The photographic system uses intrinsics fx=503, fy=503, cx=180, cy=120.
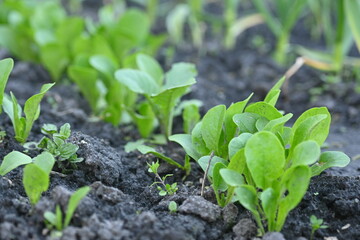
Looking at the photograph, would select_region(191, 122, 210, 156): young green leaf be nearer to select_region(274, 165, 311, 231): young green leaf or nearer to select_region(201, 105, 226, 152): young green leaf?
select_region(201, 105, 226, 152): young green leaf

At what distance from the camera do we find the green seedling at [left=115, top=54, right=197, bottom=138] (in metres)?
1.91

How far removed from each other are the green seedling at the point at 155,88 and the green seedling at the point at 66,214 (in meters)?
0.61

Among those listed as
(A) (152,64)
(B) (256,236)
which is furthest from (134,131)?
(B) (256,236)

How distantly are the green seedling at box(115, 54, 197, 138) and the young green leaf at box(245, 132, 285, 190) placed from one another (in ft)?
1.66

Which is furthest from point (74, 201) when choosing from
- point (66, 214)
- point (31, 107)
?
point (31, 107)

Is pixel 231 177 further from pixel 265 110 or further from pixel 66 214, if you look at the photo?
pixel 66 214

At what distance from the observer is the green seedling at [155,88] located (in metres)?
1.91

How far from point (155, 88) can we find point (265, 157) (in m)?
0.74

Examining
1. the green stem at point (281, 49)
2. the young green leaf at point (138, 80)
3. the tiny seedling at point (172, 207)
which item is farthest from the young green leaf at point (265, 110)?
the green stem at point (281, 49)

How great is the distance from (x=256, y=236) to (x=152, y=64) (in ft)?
3.40

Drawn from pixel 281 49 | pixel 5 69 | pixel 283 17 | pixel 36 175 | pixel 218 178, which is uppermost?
pixel 5 69

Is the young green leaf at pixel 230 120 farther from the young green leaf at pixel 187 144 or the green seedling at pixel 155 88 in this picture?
the green seedling at pixel 155 88

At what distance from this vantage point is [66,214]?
4.41ft

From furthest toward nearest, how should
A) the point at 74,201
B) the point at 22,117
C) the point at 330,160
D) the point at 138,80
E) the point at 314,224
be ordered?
the point at 138,80, the point at 22,117, the point at 330,160, the point at 314,224, the point at 74,201
